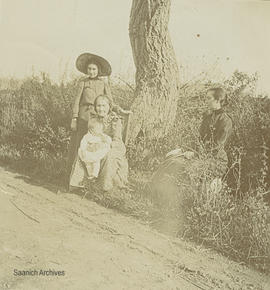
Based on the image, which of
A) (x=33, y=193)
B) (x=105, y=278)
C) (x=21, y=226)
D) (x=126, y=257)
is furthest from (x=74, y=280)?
(x=33, y=193)

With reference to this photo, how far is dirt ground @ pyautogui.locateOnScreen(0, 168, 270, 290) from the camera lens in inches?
126

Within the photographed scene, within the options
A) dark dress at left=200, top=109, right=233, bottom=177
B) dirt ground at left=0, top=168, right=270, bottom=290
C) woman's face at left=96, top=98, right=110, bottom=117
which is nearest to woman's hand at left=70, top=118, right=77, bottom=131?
woman's face at left=96, top=98, right=110, bottom=117

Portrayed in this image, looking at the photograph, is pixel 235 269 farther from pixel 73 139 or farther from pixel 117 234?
pixel 73 139

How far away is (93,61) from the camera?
5121mm

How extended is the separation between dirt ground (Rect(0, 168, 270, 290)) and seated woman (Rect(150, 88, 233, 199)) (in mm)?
629

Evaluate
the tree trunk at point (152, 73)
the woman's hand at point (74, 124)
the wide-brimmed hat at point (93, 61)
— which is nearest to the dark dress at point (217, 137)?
the tree trunk at point (152, 73)

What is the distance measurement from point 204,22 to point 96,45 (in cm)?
144

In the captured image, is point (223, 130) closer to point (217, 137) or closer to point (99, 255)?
point (217, 137)

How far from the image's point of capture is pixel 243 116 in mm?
4824

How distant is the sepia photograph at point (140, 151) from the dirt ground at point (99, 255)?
0.01m

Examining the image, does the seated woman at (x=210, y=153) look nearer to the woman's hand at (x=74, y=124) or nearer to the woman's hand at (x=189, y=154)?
the woman's hand at (x=189, y=154)

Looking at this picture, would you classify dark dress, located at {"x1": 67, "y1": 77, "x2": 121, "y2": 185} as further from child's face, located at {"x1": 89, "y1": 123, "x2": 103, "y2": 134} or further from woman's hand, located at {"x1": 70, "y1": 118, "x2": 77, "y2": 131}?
child's face, located at {"x1": 89, "y1": 123, "x2": 103, "y2": 134}

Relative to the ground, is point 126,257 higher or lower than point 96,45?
lower

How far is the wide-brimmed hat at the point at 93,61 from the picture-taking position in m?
5.07
